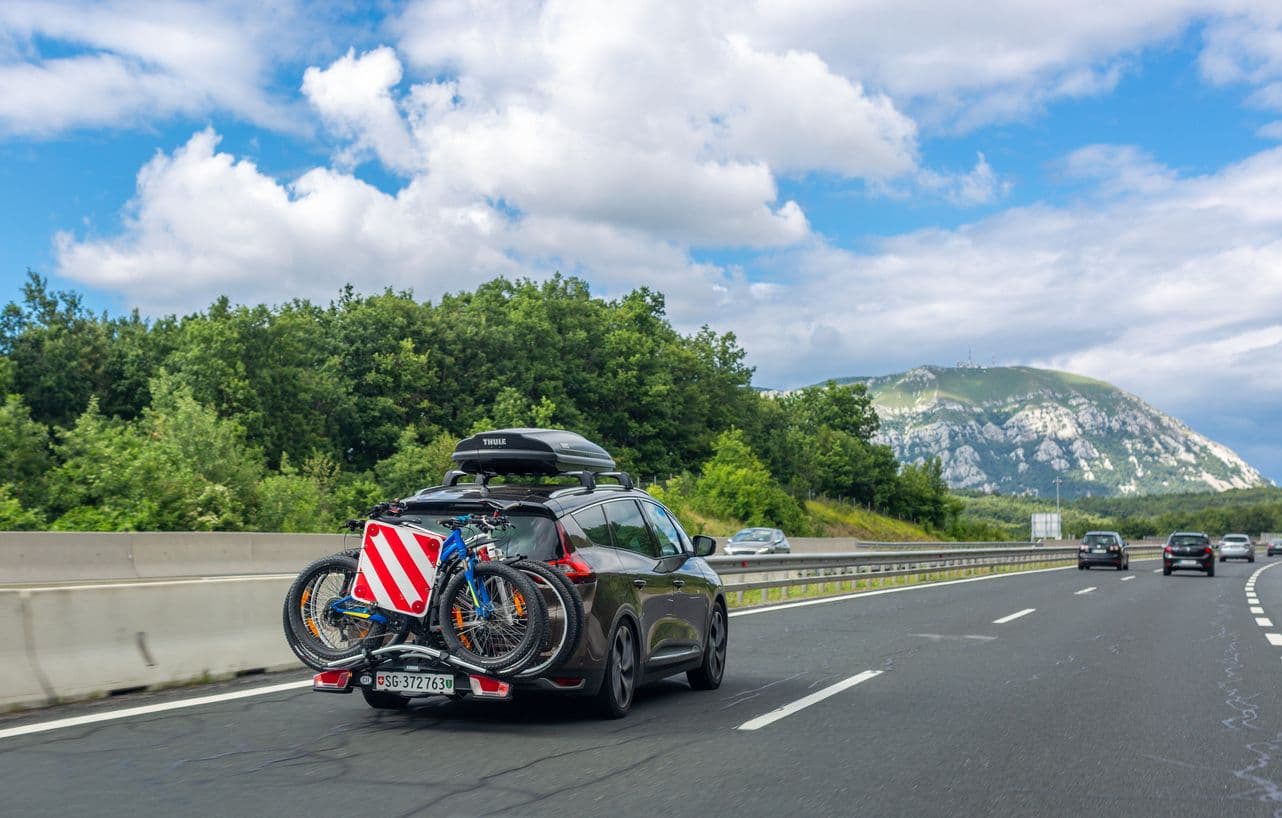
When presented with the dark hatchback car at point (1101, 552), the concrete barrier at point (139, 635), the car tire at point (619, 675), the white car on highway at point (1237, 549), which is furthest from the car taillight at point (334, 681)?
the white car on highway at point (1237, 549)

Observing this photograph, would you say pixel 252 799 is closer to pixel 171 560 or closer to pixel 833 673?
pixel 833 673

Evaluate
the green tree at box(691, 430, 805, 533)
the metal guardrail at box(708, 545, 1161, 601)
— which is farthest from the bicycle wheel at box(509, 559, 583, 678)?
the green tree at box(691, 430, 805, 533)

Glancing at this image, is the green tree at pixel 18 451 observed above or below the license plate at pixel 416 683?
above

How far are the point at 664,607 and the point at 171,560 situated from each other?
621 inches

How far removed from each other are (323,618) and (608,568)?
6.03 ft

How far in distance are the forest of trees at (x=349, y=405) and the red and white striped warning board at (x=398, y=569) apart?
23.1 m

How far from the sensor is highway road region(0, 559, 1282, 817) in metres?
6.03

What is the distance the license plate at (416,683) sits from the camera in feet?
25.5

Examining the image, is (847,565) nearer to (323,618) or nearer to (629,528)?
(629,528)

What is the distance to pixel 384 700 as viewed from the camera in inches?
357

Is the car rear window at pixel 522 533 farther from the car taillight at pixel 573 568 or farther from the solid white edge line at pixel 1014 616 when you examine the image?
the solid white edge line at pixel 1014 616

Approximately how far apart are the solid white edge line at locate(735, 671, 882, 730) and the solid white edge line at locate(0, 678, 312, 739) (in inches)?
146

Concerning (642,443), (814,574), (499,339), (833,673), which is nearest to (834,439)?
(642,443)

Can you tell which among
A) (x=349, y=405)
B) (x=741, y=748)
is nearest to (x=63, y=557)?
(x=741, y=748)
